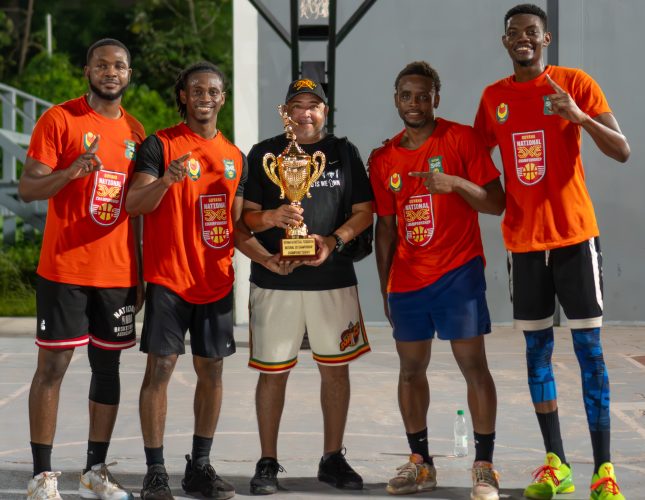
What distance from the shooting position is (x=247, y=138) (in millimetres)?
13539

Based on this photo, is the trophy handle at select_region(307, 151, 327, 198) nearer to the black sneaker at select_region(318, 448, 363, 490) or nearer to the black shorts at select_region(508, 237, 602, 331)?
the black shorts at select_region(508, 237, 602, 331)

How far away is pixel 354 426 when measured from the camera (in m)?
7.84

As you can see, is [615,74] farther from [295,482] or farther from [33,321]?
[295,482]

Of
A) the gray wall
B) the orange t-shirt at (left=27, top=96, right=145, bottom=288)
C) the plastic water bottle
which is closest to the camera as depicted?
the orange t-shirt at (left=27, top=96, right=145, bottom=288)

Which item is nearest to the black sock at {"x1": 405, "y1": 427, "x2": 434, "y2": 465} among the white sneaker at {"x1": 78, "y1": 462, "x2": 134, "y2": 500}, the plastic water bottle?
the plastic water bottle

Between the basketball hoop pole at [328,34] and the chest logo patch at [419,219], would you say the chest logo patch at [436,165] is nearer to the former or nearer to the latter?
the chest logo patch at [419,219]

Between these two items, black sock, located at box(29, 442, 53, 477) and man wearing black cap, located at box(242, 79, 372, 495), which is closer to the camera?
black sock, located at box(29, 442, 53, 477)

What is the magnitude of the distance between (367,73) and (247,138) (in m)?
1.69

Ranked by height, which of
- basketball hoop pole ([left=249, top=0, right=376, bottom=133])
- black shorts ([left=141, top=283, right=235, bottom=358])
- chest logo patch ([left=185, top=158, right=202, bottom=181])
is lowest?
black shorts ([left=141, top=283, right=235, bottom=358])

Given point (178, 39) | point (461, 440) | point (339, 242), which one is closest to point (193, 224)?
point (339, 242)

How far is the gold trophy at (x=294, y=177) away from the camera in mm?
5847

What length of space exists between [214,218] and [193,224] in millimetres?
121

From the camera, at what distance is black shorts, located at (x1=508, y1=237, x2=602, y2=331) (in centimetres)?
574

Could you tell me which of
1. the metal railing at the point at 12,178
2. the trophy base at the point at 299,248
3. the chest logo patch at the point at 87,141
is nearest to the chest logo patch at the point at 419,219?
the trophy base at the point at 299,248
